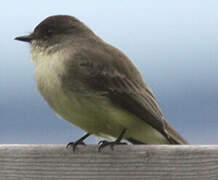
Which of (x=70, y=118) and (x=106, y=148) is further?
(x=70, y=118)

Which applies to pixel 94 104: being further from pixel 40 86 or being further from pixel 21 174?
pixel 21 174

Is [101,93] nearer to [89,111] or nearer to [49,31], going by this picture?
[89,111]

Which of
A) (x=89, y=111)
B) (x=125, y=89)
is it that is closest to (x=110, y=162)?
(x=89, y=111)

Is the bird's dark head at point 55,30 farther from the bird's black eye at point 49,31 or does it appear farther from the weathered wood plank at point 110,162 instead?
the weathered wood plank at point 110,162

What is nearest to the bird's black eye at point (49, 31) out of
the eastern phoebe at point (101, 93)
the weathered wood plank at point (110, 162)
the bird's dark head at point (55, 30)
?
the bird's dark head at point (55, 30)

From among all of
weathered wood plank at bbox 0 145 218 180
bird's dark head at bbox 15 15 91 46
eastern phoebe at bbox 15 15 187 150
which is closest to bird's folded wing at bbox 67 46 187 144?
eastern phoebe at bbox 15 15 187 150

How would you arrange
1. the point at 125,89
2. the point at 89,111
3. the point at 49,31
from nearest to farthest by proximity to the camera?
the point at 89,111
the point at 125,89
the point at 49,31

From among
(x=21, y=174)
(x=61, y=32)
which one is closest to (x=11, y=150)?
(x=21, y=174)
